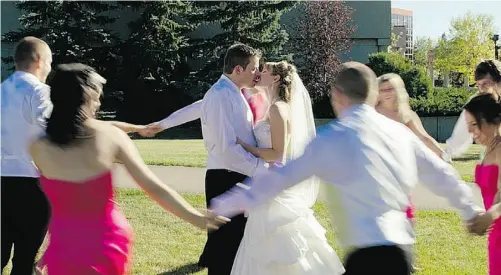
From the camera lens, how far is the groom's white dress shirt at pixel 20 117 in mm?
5422

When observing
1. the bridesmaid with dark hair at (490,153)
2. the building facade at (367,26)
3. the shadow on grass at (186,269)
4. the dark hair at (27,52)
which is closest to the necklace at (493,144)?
the bridesmaid with dark hair at (490,153)

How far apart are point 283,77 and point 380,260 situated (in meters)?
2.64

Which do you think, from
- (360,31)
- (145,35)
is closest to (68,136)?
(145,35)

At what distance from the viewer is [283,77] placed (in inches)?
232

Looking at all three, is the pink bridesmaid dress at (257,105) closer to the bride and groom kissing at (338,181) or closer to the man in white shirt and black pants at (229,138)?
the man in white shirt and black pants at (229,138)

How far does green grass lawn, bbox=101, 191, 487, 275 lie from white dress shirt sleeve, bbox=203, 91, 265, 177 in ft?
6.00

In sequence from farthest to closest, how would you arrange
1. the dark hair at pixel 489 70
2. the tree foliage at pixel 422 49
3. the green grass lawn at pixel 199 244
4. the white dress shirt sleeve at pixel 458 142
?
the tree foliage at pixel 422 49
the green grass lawn at pixel 199 244
the white dress shirt sleeve at pixel 458 142
the dark hair at pixel 489 70

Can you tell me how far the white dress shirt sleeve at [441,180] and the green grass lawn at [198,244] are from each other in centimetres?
302

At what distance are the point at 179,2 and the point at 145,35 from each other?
3.06 metres

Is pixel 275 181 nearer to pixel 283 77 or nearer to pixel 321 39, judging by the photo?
pixel 283 77

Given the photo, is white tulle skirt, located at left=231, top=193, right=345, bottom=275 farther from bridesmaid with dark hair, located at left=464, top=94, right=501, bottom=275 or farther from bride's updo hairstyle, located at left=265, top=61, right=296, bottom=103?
bridesmaid with dark hair, located at left=464, top=94, right=501, bottom=275

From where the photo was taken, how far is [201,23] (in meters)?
43.8

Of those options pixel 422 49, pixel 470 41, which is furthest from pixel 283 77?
pixel 422 49

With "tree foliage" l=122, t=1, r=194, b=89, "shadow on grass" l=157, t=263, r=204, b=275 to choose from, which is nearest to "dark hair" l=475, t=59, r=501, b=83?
"shadow on grass" l=157, t=263, r=204, b=275
